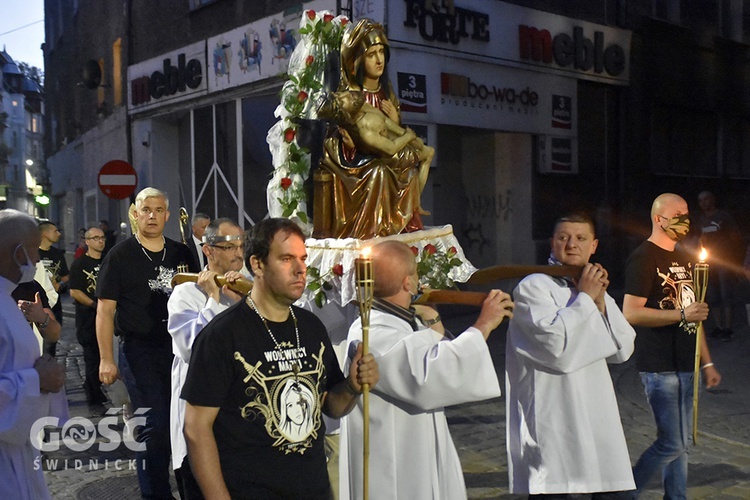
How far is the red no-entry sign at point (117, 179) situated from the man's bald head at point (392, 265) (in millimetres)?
11483

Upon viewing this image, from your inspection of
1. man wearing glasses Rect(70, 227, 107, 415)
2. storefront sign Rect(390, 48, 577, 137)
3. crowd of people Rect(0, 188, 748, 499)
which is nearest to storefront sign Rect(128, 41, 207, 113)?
storefront sign Rect(390, 48, 577, 137)

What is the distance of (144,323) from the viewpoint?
565 centimetres

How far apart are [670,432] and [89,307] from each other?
250 inches

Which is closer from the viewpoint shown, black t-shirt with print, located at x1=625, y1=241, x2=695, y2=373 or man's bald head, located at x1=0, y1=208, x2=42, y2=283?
man's bald head, located at x1=0, y1=208, x2=42, y2=283

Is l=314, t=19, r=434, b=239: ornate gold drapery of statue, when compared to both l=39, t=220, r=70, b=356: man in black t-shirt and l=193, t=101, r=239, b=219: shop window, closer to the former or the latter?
l=39, t=220, r=70, b=356: man in black t-shirt

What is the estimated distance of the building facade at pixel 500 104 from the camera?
542 inches

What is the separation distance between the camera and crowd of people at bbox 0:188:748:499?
3088 millimetres

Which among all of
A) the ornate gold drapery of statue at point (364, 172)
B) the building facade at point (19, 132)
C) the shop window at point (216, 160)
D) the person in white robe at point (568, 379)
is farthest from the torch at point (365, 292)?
the building facade at point (19, 132)

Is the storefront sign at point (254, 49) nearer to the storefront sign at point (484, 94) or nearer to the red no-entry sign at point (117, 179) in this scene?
the storefront sign at point (484, 94)

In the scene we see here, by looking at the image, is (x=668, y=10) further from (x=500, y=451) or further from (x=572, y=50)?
(x=500, y=451)

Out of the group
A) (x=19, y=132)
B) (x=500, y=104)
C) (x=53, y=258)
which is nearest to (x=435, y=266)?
(x=53, y=258)

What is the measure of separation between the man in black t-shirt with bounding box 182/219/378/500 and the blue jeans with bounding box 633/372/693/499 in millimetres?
2411

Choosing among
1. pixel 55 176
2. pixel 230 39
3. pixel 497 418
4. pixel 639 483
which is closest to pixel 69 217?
pixel 55 176

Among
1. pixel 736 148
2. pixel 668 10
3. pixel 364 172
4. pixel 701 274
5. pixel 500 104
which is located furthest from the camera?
Answer: pixel 736 148
